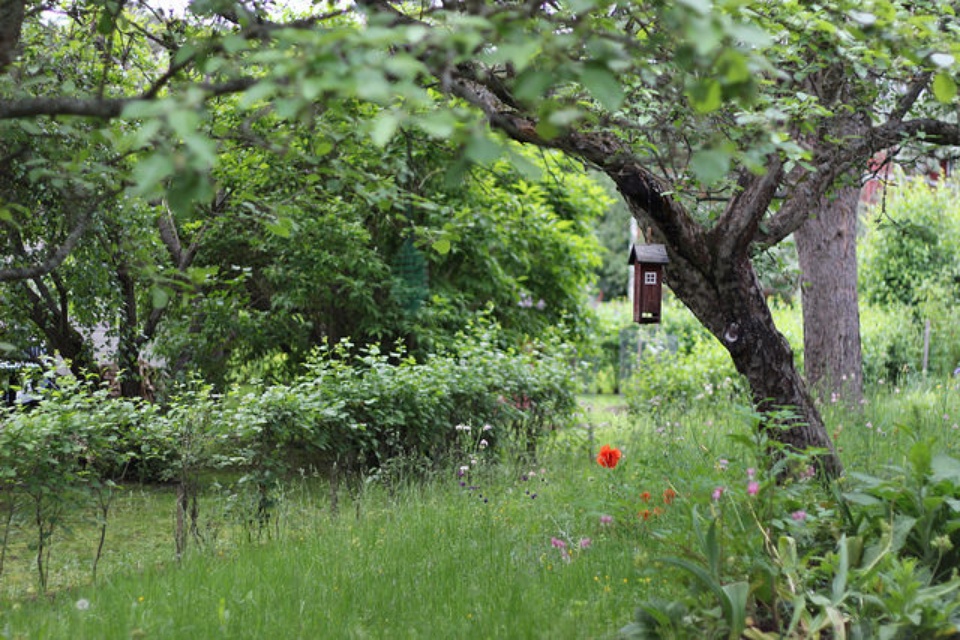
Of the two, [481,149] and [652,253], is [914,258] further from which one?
[481,149]

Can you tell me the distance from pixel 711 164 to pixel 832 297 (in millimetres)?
7007

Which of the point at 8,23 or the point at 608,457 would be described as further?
the point at 608,457

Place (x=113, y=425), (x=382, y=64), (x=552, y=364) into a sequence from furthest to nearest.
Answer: (x=552, y=364) < (x=113, y=425) < (x=382, y=64)

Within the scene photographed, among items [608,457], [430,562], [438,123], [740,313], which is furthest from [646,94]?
[438,123]

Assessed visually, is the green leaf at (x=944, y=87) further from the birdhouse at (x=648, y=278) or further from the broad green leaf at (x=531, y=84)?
the birdhouse at (x=648, y=278)

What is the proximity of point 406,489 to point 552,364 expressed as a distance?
3.07 m

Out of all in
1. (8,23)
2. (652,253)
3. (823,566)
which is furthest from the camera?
(652,253)

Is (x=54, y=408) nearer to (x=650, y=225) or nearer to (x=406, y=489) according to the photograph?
(x=406, y=489)

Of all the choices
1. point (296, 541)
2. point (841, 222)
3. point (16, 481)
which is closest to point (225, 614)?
point (296, 541)

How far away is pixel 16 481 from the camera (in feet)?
15.5

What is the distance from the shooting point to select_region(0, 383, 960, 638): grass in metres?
3.42

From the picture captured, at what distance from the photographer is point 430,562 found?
4199 mm

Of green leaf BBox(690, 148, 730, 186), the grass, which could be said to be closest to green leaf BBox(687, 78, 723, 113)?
green leaf BBox(690, 148, 730, 186)

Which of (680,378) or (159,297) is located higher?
(159,297)
